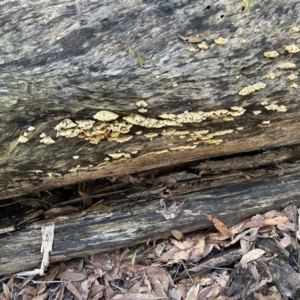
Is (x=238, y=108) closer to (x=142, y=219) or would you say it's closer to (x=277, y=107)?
(x=277, y=107)

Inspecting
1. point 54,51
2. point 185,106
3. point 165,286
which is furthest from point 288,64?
point 165,286

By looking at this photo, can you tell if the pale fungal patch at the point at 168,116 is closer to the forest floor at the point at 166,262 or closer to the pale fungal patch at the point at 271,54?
the pale fungal patch at the point at 271,54

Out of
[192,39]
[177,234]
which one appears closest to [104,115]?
[192,39]

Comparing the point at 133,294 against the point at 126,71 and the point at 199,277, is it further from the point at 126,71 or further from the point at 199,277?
the point at 126,71

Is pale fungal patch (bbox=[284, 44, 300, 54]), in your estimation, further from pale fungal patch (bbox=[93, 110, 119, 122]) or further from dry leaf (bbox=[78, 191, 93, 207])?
dry leaf (bbox=[78, 191, 93, 207])

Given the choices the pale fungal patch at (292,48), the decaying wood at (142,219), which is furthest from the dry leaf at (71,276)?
the pale fungal patch at (292,48)
